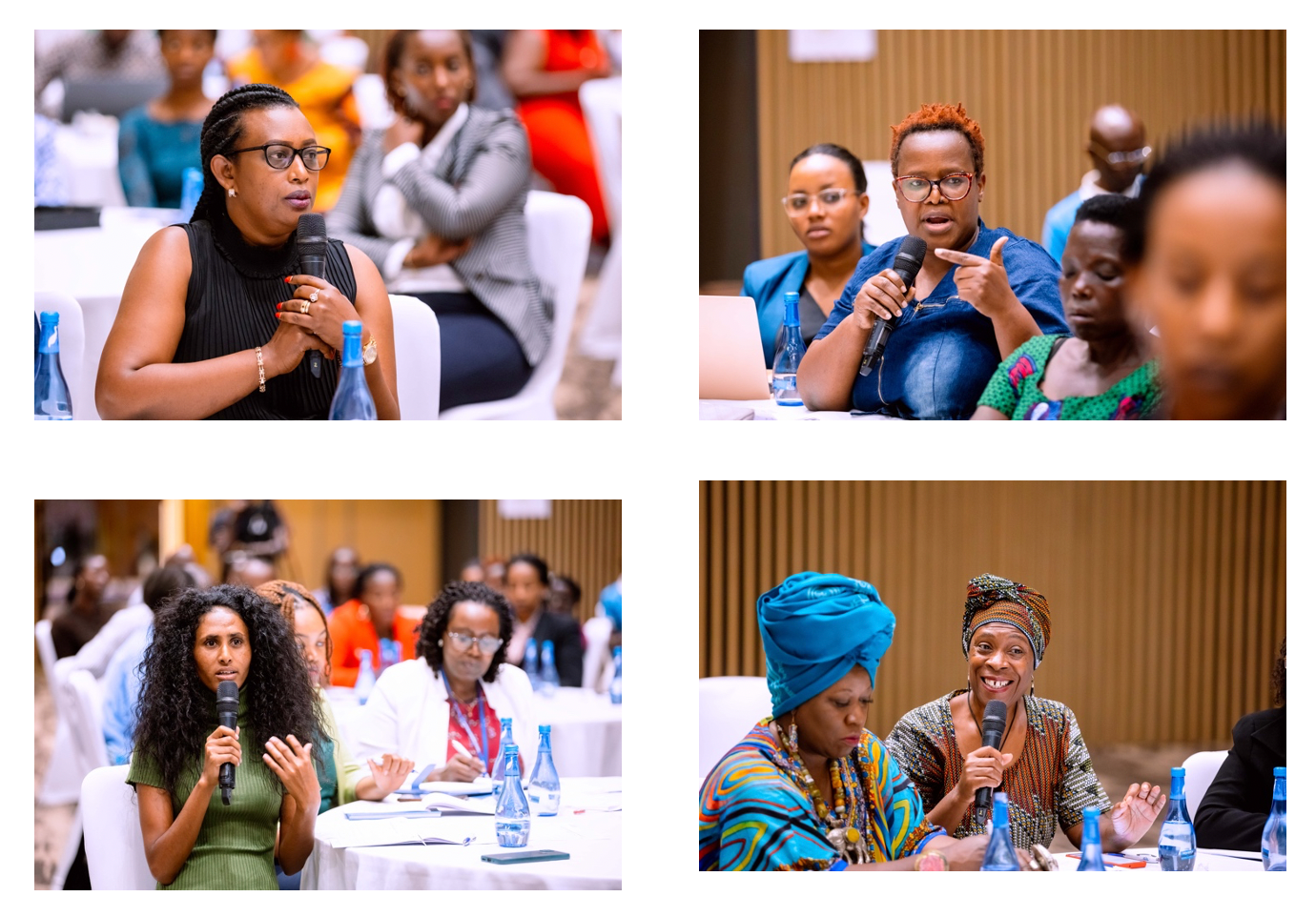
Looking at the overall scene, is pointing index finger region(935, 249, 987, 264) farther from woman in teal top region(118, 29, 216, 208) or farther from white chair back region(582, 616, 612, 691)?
white chair back region(582, 616, 612, 691)

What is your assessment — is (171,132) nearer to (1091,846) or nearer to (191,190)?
(191,190)

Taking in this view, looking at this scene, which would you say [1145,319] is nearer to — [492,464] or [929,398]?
[929,398]

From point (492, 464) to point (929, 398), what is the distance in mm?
537

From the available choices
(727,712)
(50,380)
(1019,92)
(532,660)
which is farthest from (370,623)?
(50,380)

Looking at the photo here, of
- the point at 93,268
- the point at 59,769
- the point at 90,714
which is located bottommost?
the point at 59,769

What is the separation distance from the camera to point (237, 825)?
1615 millimetres

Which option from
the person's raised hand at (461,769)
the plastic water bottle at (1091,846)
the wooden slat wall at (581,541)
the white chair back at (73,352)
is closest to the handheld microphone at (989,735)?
the plastic water bottle at (1091,846)

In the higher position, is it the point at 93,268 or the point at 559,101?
the point at 559,101

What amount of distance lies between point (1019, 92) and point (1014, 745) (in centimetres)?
196

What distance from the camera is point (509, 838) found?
1.71 m

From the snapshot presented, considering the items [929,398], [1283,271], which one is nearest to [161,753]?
[929,398]

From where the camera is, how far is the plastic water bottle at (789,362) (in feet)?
5.26

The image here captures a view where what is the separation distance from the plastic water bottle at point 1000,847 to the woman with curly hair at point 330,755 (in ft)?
3.05

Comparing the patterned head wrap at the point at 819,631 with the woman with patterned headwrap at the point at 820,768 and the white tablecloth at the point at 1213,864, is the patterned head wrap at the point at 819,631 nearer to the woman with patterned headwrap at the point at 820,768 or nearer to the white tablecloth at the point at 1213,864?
the woman with patterned headwrap at the point at 820,768
